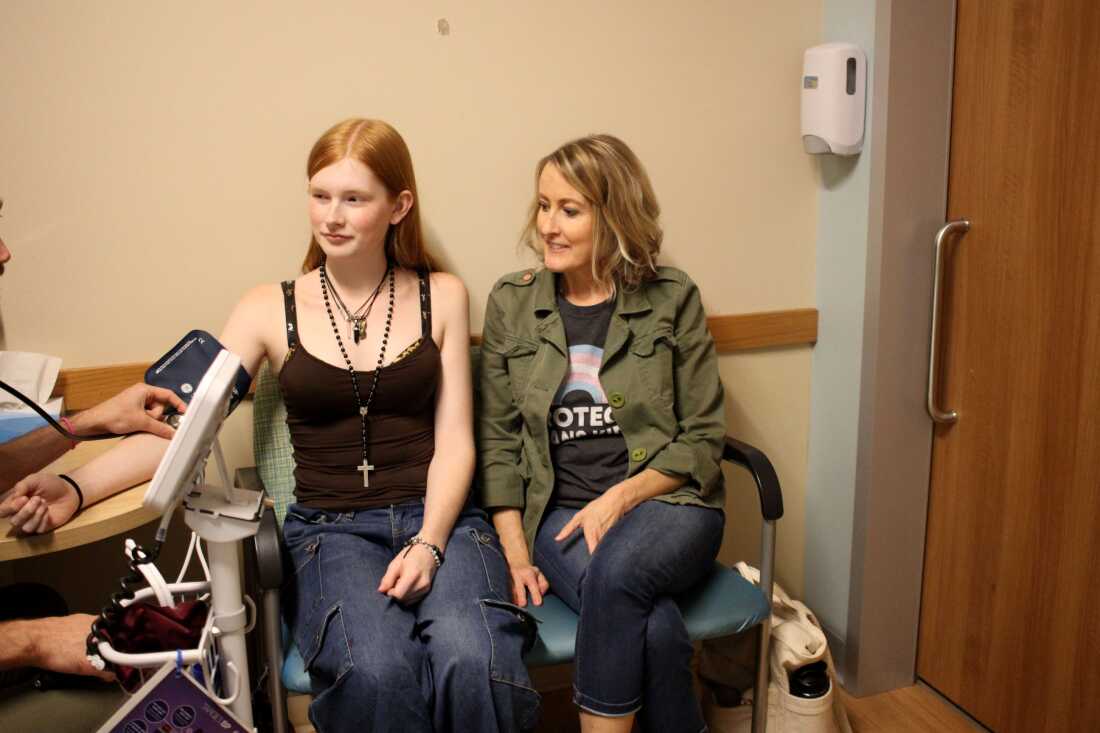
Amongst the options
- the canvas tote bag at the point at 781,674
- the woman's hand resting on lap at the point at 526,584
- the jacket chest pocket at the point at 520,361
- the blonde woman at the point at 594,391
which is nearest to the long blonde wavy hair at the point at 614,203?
the blonde woman at the point at 594,391

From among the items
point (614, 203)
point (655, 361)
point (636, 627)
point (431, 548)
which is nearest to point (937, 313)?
point (655, 361)

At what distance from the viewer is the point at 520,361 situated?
6.71 ft

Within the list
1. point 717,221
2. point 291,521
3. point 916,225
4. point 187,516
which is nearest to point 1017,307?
point 916,225

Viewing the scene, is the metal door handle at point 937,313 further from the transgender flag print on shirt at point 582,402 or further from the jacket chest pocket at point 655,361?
the transgender flag print on shirt at point 582,402

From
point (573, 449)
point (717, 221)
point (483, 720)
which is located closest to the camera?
point (483, 720)

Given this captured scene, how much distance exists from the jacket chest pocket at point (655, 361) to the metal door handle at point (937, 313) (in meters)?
0.67

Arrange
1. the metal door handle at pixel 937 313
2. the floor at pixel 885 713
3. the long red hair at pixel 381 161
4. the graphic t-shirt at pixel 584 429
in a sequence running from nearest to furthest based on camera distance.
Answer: the long red hair at pixel 381 161
the graphic t-shirt at pixel 584 429
the metal door handle at pixel 937 313
the floor at pixel 885 713

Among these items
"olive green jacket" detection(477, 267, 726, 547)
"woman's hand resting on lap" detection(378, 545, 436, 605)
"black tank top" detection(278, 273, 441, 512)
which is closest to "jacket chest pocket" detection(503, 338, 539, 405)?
"olive green jacket" detection(477, 267, 726, 547)

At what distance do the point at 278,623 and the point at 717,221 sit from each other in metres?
1.42

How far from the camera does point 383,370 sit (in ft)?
6.08

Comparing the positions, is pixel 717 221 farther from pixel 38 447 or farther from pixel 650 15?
pixel 38 447

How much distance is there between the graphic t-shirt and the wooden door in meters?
0.85

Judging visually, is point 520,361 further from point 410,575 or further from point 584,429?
point 410,575

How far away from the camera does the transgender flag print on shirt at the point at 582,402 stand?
202 centimetres
